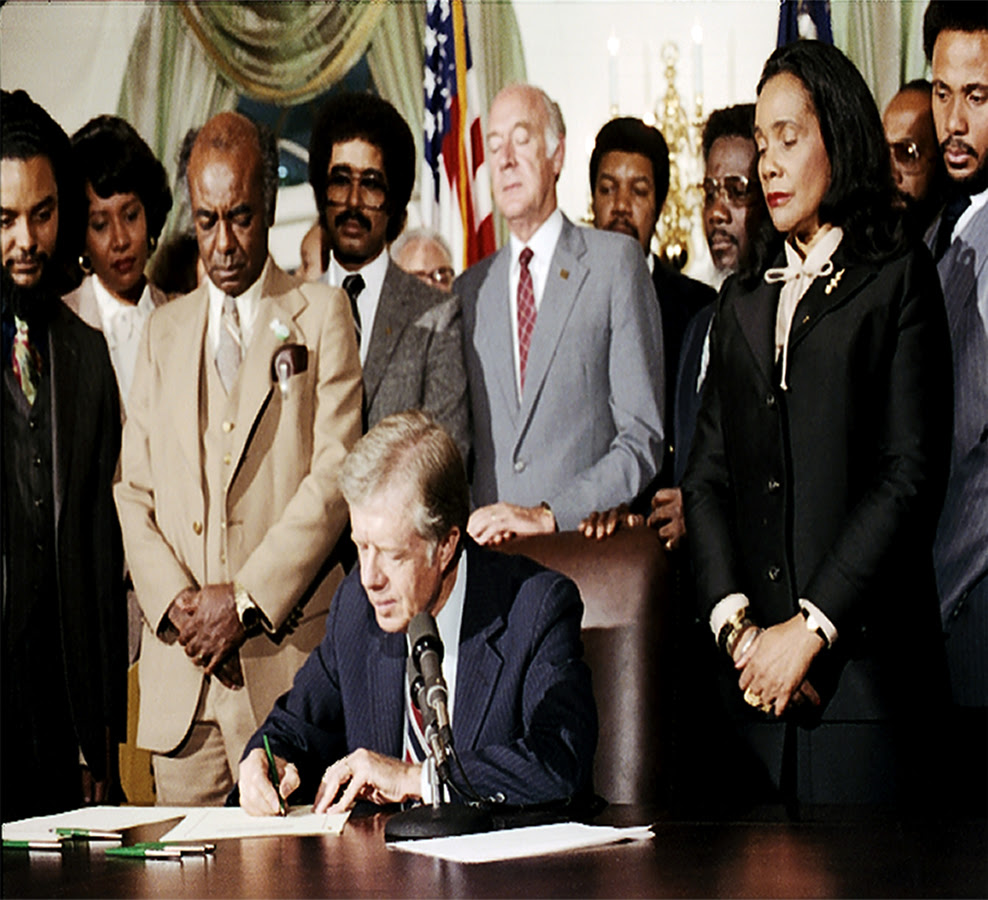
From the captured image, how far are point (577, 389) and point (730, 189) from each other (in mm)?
612

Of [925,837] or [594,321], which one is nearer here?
[925,837]

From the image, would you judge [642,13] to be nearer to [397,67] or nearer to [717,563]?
[397,67]

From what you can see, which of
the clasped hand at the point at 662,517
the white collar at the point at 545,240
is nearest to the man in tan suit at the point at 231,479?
the white collar at the point at 545,240

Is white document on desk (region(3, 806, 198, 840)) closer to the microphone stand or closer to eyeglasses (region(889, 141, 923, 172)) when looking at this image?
the microphone stand

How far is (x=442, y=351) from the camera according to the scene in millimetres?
3809

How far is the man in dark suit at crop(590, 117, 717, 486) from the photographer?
146 inches

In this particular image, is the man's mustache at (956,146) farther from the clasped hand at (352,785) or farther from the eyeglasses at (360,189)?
the clasped hand at (352,785)

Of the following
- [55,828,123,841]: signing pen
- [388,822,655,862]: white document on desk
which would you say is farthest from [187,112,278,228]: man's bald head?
[388,822,655,862]: white document on desk

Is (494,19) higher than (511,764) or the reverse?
higher

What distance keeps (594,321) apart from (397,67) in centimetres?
97

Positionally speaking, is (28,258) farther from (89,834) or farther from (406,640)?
(89,834)

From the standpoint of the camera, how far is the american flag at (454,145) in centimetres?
396

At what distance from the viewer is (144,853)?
2225 millimetres

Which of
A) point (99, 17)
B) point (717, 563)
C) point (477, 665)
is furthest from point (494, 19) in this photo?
point (477, 665)
